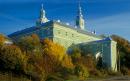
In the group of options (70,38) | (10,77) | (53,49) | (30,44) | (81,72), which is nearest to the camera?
(10,77)

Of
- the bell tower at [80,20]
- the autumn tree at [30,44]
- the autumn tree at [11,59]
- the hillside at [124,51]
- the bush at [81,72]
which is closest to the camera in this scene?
the autumn tree at [11,59]

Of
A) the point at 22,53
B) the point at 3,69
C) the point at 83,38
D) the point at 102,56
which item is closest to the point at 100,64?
the point at 102,56

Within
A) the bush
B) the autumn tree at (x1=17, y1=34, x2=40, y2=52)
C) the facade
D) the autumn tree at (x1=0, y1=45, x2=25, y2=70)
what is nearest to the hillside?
the facade

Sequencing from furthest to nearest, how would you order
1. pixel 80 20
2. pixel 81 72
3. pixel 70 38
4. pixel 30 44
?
pixel 80 20 < pixel 70 38 < pixel 30 44 < pixel 81 72

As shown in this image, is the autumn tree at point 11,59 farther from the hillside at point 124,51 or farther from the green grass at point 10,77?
the hillside at point 124,51

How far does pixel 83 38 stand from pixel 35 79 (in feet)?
124

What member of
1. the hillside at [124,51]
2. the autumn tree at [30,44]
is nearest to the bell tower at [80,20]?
the hillside at [124,51]

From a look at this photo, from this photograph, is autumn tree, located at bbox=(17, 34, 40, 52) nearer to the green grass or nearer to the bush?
the bush

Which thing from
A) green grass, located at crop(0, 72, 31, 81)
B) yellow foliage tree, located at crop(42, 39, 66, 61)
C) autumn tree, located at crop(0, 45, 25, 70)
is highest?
yellow foliage tree, located at crop(42, 39, 66, 61)

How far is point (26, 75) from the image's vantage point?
220ft

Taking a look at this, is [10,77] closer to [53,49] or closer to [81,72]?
[81,72]

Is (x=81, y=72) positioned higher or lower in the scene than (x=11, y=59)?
lower

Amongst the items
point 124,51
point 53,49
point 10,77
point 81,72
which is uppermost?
point 124,51

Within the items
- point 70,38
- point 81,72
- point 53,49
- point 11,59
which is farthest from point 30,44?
point 70,38
